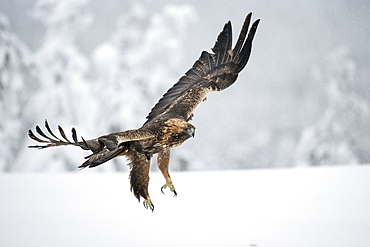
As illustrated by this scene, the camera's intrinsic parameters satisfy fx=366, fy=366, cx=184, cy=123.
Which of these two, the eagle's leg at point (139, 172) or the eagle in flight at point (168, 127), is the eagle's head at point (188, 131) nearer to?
the eagle in flight at point (168, 127)

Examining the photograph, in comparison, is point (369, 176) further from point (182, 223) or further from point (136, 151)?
point (136, 151)

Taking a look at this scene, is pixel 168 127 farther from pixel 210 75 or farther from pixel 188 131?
pixel 210 75

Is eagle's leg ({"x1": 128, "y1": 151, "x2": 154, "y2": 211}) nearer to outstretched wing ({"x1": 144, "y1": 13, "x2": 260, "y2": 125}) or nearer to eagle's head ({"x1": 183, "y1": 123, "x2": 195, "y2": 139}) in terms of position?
eagle's head ({"x1": 183, "y1": 123, "x2": 195, "y2": 139})

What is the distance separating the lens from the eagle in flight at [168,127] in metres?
2.33

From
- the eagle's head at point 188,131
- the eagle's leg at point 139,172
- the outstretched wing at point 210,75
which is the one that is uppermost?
the outstretched wing at point 210,75

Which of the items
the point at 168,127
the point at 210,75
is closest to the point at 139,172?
the point at 168,127

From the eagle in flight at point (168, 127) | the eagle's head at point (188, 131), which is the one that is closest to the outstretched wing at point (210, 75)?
the eagle in flight at point (168, 127)

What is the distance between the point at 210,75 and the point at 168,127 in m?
1.10

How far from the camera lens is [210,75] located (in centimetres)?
360

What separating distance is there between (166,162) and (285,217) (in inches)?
45.9

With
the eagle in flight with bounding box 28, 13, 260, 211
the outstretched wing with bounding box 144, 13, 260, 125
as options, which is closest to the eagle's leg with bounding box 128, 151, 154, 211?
the eagle in flight with bounding box 28, 13, 260, 211

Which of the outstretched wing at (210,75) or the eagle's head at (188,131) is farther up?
the outstretched wing at (210,75)

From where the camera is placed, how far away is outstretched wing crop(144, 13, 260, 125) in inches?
129

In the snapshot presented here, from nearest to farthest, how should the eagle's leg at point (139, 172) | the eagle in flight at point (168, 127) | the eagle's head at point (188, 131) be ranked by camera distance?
the eagle in flight at point (168, 127)
the eagle's head at point (188, 131)
the eagle's leg at point (139, 172)
